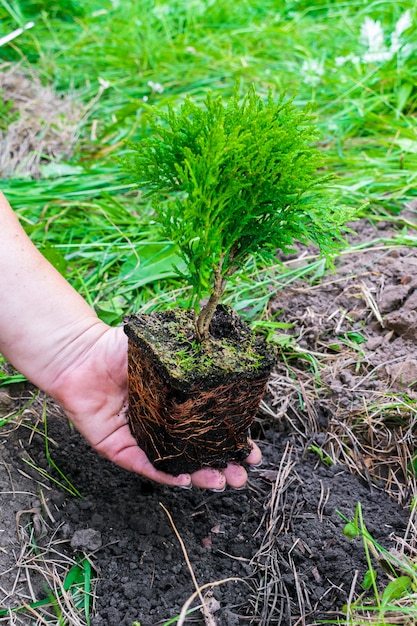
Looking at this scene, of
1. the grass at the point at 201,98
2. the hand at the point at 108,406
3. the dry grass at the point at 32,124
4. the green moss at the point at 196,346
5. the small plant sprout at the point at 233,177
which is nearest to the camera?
the small plant sprout at the point at 233,177

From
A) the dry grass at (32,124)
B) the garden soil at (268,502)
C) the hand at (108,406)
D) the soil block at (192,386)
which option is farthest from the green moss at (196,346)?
the dry grass at (32,124)

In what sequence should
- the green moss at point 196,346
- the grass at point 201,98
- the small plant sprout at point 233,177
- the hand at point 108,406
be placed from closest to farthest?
the small plant sprout at point 233,177, the green moss at point 196,346, the hand at point 108,406, the grass at point 201,98

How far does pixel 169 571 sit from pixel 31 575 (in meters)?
0.41

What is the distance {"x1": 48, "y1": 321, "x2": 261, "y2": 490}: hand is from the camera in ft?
6.61

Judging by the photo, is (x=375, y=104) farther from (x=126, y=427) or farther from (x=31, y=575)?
(x=31, y=575)

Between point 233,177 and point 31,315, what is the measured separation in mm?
922

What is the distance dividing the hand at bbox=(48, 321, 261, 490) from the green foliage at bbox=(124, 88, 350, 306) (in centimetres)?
62

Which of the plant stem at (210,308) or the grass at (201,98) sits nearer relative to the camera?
the plant stem at (210,308)

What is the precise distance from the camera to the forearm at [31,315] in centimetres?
209

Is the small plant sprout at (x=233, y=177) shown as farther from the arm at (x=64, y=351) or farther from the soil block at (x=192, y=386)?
the arm at (x=64, y=351)

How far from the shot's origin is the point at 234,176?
1617mm

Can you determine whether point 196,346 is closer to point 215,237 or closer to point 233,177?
point 215,237

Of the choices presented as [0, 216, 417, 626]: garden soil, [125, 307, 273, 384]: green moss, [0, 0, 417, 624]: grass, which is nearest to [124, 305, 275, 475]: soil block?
[125, 307, 273, 384]: green moss

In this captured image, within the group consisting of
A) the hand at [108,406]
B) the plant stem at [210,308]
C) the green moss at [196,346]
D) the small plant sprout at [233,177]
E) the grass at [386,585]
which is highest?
the small plant sprout at [233,177]
